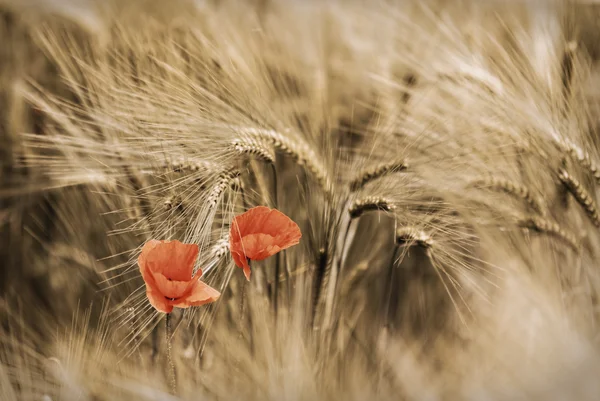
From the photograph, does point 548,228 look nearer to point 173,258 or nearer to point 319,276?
point 319,276

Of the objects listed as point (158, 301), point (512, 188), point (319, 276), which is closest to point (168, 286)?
point (158, 301)

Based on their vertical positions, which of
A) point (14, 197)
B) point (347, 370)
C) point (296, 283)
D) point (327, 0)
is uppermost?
point (327, 0)

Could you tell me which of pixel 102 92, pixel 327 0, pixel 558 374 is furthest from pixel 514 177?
pixel 102 92

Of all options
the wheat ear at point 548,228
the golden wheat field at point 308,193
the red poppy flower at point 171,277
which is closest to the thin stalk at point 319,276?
the golden wheat field at point 308,193

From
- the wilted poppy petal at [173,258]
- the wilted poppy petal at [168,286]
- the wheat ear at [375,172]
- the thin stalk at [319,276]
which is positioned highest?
the wheat ear at [375,172]

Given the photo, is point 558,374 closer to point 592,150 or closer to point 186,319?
point 592,150

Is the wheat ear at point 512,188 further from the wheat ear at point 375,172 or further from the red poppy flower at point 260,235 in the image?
the red poppy flower at point 260,235
